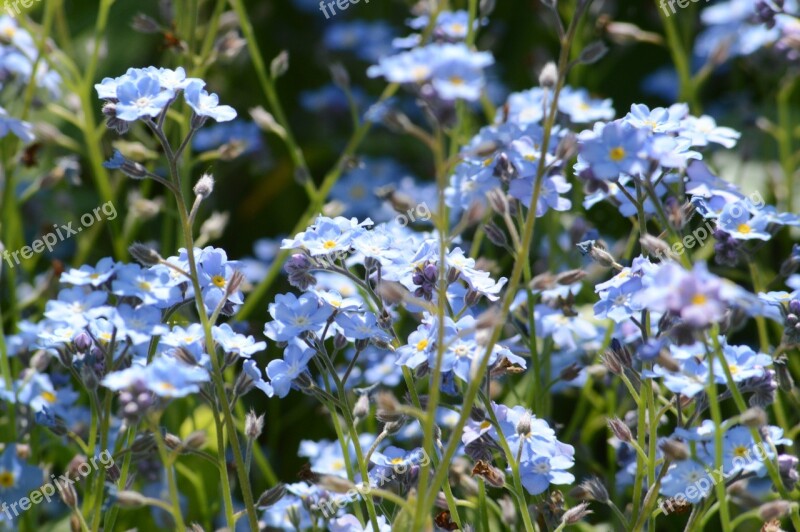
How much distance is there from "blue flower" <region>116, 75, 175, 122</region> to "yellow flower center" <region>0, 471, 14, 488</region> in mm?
1124

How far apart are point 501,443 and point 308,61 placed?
345cm

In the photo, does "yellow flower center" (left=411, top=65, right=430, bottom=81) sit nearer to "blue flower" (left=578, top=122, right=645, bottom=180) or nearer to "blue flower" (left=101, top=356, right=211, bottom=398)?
"blue flower" (left=578, top=122, right=645, bottom=180)

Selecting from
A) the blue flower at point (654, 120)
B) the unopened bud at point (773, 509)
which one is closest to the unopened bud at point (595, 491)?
the unopened bud at point (773, 509)

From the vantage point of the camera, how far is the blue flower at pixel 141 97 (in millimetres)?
1730

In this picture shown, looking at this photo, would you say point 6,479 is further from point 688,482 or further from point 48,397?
point 688,482

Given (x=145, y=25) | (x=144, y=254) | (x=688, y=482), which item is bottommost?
(x=688, y=482)

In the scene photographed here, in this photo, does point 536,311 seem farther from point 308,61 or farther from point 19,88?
point 308,61

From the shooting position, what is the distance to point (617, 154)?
1645 millimetres

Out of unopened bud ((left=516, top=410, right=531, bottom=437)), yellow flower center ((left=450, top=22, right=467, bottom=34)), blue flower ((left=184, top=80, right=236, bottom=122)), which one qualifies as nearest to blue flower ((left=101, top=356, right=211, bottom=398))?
blue flower ((left=184, top=80, right=236, bottom=122))

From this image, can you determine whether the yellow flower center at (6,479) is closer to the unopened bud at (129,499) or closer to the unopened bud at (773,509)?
the unopened bud at (129,499)

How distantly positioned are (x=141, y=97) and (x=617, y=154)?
2.70ft

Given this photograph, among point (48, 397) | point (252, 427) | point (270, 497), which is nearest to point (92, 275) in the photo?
point (252, 427)

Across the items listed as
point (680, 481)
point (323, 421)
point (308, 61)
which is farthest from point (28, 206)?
point (680, 481)

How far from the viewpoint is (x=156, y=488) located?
2.77 metres
